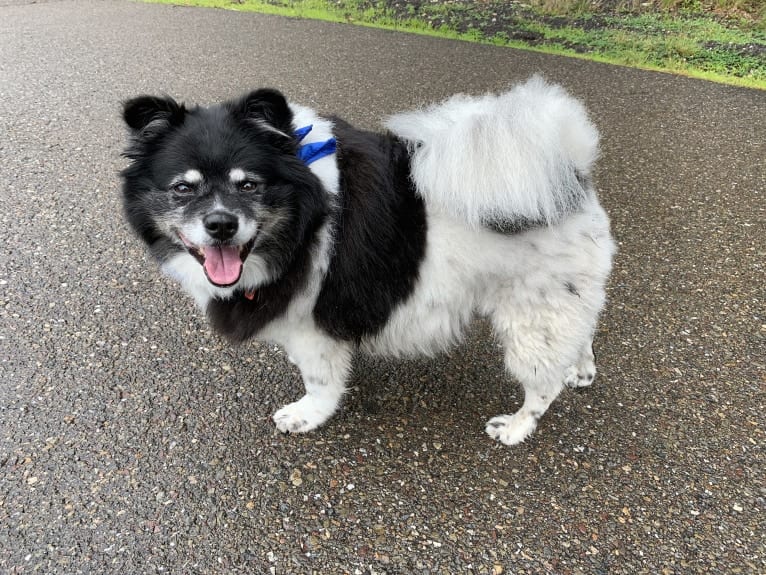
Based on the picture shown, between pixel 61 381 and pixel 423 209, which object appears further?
pixel 61 381

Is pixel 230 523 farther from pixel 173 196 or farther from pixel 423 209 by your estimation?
pixel 423 209

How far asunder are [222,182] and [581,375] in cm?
218

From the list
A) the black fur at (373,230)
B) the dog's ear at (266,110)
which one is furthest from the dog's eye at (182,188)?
the black fur at (373,230)

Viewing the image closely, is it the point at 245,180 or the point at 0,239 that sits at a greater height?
the point at 245,180

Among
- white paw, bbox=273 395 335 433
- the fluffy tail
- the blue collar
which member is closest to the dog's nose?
the blue collar

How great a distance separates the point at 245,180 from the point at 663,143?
16.7ft

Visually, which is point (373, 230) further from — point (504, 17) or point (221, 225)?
point (504, 17)

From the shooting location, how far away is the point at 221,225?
78.7 inches

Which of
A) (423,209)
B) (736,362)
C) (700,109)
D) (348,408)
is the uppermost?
(423,209)

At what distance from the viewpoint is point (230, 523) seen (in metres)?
2.30

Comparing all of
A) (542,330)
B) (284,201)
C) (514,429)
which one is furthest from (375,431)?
(284,201)

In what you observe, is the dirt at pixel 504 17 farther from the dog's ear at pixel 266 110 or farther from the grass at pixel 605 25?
the dog's ear at pixel 266 110

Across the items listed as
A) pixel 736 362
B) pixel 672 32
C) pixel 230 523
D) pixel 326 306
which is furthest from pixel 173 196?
pixel 672 32

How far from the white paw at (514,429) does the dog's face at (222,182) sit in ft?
4.68
